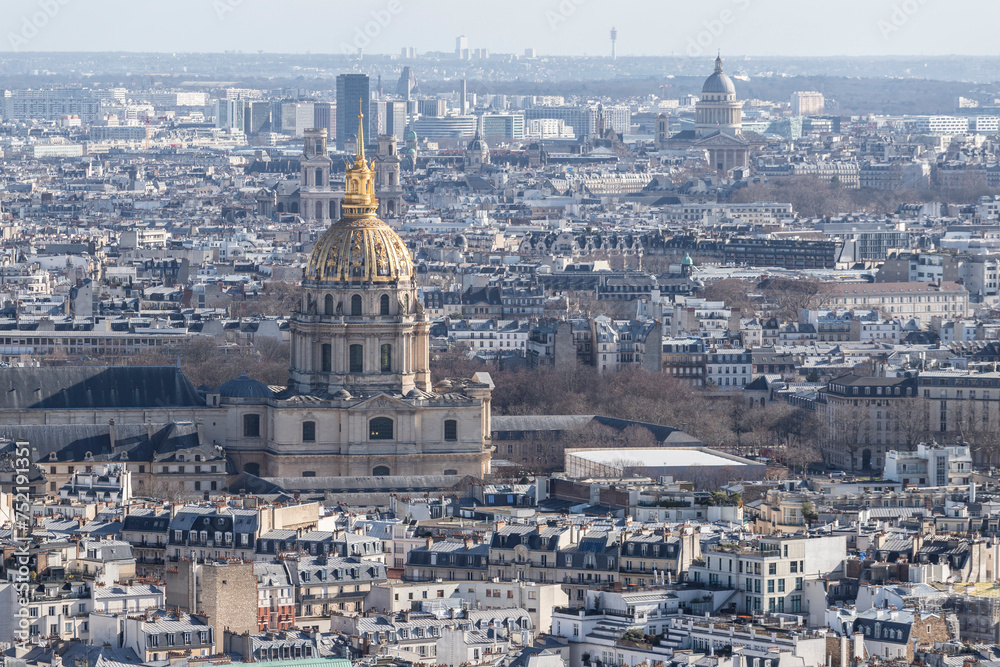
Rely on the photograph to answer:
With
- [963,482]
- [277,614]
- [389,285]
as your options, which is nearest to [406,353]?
[389,285]

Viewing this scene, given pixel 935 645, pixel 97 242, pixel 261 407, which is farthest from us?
pixel 97 242

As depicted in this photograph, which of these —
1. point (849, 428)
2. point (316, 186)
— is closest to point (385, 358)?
point (849, 428)

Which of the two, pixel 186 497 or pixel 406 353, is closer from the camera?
pixel 186 497

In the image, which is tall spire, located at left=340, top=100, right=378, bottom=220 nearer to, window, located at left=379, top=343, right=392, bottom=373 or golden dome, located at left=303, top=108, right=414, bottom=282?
golden dome, located at left=303, top=108, right=414, bottom=282

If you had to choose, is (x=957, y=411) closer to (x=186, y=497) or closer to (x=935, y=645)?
(x=186, y=497)

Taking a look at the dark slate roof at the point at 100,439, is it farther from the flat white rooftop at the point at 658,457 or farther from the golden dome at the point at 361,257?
the flat white rooftop at the point at 658,457

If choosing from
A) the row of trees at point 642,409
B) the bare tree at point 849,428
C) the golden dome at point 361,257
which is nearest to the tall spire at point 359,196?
the golden dome at point 361,257
